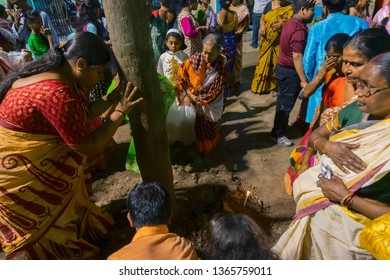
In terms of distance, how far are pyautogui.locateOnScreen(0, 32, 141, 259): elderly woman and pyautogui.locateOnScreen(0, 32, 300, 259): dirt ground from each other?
1.96 feet

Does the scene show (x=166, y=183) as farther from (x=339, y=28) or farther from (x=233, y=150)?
(x=339, y=28)

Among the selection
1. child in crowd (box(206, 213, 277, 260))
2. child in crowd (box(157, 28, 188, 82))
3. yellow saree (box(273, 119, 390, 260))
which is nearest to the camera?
child in crowd (box(206, 213, 277, 260))

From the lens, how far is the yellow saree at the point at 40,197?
2.05 m

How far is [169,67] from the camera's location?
415 cm

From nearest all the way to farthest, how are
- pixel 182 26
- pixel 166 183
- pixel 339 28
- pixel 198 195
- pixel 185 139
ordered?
pixel 166 183 < pixel 198 195 < pixel 339 28 < pixel 185 139 < pixel 182 26

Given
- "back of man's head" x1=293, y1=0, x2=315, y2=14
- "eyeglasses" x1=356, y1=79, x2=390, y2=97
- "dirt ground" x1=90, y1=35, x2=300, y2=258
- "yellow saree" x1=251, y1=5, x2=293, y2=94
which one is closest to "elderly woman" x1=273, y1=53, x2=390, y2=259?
"eyeglasses" x1=356, y1=79, x2=390, y2=97

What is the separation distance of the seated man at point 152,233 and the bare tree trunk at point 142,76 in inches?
21.2

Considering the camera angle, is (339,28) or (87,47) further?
(339,28)

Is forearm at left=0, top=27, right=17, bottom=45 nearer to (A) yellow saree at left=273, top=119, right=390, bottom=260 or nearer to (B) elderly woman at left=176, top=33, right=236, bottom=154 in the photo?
(B) elderly woman at left=176, top=33, right=236, bottom=154

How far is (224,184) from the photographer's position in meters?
3.37

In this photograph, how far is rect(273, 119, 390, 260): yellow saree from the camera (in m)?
1.53

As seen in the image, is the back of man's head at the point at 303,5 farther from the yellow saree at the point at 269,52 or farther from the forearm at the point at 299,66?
the yellow saree at the point at 269,52
